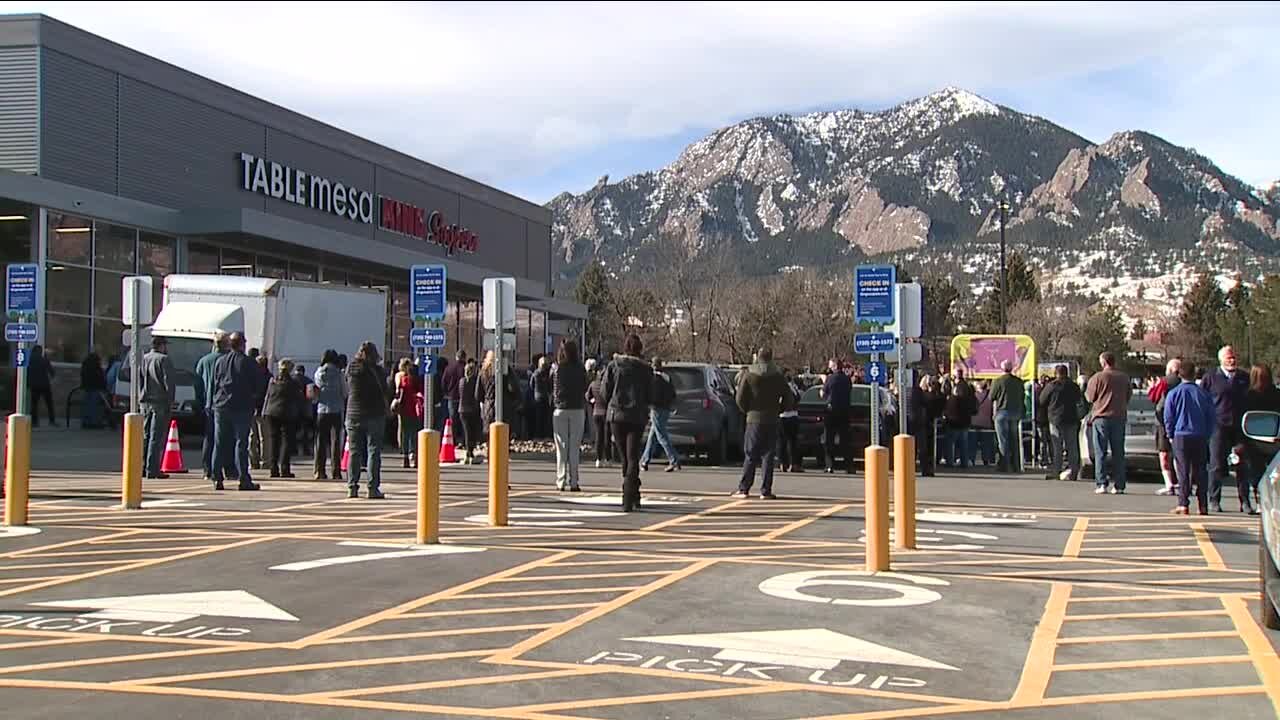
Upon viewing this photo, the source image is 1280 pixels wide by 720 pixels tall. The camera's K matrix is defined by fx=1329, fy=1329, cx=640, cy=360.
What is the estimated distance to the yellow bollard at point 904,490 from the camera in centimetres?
1079

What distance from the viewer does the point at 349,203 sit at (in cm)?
4225

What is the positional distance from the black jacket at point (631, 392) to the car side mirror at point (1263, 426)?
6970 millimetres

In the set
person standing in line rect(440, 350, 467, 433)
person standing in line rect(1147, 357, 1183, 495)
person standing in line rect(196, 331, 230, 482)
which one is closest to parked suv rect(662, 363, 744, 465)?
person standing in line rect(440, 350, 467, 433)

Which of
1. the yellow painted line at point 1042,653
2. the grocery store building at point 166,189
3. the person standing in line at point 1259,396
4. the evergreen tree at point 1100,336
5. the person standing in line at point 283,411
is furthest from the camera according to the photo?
the evergreen tree at point 1100,336

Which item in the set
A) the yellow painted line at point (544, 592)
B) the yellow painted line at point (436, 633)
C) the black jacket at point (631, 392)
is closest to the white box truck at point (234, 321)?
the black jacket at point (631, 392)

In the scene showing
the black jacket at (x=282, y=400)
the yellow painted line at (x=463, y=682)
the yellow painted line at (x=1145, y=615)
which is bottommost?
the yellow painted line at (x=463, y=682)

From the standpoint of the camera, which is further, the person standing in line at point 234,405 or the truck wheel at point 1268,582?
the person standing in line at point 234,405

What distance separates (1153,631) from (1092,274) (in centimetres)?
15897

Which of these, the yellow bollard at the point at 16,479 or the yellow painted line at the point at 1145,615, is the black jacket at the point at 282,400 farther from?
the yellow painted line at the point at 1145,615

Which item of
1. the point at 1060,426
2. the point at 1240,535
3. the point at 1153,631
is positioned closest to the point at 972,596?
the point at 1153,631

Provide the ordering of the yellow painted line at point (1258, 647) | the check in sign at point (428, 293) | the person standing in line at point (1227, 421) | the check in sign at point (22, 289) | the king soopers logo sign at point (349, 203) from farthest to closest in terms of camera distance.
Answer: the king soopers logo sign at point (349, 203) → the person standing in line at point (1227, 421) → the check in sign at point (22, 289) → the check in sign at point (428, 293) → the yellow painted line at point (1258, 647)

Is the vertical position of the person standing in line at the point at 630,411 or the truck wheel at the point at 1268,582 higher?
the person standing in line at the point at 630,411

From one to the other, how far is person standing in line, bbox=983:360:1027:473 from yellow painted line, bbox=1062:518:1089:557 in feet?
25.5

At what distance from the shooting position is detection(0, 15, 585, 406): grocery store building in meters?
28.9
